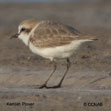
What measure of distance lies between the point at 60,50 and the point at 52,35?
365mm

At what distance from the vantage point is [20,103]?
10.4 metres

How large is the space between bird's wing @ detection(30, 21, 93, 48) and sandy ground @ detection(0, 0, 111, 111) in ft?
1.07

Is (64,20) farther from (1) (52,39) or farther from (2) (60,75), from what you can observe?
(1) (52,39)

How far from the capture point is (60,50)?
38.9 ft

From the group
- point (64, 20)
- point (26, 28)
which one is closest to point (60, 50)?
point (26, 28)

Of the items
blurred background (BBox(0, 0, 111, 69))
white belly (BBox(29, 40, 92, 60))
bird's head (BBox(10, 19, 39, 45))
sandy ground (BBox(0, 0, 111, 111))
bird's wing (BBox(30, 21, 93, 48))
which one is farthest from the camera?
blurred background (BBox(0, 0, 111, 69))

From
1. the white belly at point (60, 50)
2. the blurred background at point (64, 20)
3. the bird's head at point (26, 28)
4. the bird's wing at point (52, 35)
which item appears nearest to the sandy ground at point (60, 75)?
the blurred background at point (64, 20)

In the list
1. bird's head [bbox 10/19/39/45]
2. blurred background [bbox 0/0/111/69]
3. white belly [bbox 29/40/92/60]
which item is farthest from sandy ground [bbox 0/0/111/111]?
bird's head [bbox 10/19/39/45]

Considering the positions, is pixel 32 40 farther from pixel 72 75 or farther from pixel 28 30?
pixel 72 75

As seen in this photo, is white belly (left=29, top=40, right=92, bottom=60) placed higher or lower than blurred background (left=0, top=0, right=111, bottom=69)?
higher

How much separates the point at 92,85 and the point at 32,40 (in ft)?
4.54

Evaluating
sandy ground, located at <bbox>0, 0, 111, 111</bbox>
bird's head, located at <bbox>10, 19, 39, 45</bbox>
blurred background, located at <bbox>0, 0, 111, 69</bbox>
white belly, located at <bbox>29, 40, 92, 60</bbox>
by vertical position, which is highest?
bird's head, located at <bbox>10, 19, 39, 45</bbox>

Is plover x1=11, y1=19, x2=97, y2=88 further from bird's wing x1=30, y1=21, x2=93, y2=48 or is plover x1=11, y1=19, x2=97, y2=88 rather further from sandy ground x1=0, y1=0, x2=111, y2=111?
sandy ground x1=0, y1=0, x2=111, y2=111

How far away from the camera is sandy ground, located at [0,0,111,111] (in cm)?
1037
